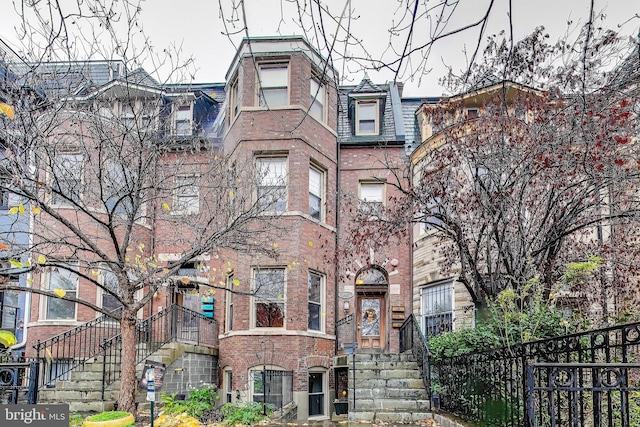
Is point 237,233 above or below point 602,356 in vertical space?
above

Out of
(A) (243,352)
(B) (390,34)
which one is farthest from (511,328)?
(A) (243,352)

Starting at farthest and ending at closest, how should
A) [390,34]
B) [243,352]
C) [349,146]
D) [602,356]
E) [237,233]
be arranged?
[349,146] → [243,352] → [237,233] → [602,356] → [390,34]

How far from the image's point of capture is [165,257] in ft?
52.1

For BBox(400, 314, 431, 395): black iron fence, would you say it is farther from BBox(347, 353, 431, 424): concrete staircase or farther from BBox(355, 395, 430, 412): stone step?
BBox(355, 395, 430, 412): stone step

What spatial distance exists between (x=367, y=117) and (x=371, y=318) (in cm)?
608

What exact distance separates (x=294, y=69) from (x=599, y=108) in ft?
28.5

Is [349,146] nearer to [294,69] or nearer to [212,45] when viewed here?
[294,69]

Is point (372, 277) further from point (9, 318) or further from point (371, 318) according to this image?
point (9, 318)

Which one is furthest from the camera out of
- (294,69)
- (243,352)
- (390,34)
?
(294,69)

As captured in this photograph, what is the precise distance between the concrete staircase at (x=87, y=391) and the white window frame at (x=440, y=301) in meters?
Result: 6.61

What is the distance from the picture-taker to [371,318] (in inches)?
669

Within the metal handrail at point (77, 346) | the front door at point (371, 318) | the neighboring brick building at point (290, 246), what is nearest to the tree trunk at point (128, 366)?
the neighboring brick building at point (290, 246)

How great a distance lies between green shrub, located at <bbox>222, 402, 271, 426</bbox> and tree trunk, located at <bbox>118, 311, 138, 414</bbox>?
183 cm

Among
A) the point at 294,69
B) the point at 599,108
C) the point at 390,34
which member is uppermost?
the point at 294,69
